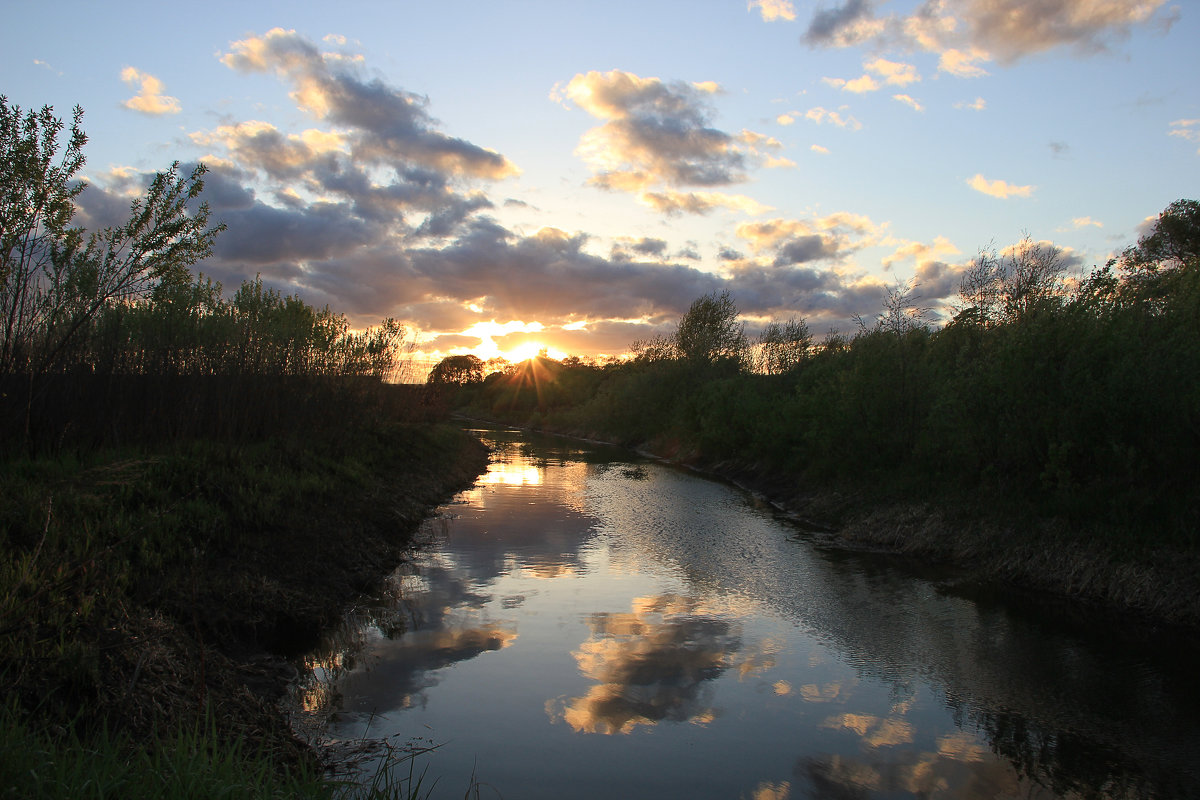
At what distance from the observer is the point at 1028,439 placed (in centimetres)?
1800

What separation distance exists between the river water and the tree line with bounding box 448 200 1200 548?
3.89 m

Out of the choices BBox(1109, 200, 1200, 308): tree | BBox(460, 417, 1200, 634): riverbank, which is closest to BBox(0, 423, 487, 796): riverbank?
BBox(460, 417, 1200, 634): riverbank

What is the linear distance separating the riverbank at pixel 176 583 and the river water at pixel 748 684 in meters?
0.90

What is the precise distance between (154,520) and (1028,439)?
1825 cm

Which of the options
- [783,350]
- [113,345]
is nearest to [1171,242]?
[783,350]

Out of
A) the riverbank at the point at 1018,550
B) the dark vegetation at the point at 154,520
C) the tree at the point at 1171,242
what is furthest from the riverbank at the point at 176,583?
the tree at the point at 1171,242

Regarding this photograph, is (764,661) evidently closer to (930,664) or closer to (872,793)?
(930,664)

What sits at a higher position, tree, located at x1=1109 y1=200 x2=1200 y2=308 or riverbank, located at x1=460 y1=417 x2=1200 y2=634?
tree, located at x1=1109 y1=200 x2=1200 y2=308

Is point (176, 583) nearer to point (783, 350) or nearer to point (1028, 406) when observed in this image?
point (1028, 406)

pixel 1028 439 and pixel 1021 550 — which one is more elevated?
pixel 1028 439

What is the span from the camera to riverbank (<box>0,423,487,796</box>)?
5.85 meters

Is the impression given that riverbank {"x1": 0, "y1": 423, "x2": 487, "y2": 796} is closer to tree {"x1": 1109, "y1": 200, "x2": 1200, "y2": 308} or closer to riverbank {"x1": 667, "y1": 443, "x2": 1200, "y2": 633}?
riverbank {"x1": 667, "y1": 443, "x2": 1200, "y2": 633}

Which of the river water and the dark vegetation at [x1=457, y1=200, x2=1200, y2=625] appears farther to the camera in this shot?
the dark vegetation at [x1=457, y1=200, x2=1200, y2=625]

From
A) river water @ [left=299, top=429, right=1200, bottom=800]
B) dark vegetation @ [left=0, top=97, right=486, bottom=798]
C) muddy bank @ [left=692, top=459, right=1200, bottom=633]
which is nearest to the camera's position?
dark vegetation @ [left=0, top=97, right=486, bottom=798]
